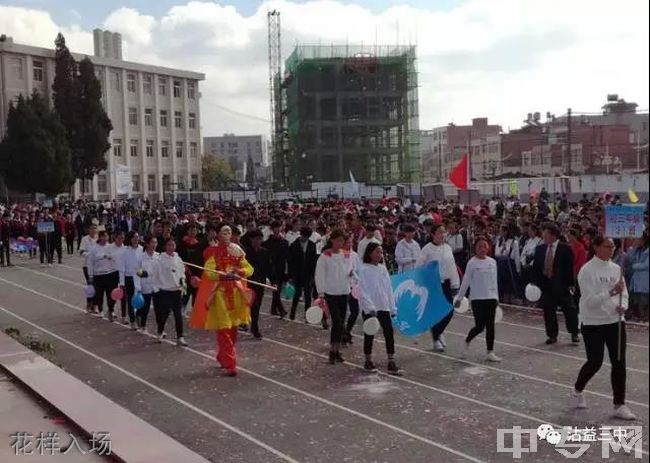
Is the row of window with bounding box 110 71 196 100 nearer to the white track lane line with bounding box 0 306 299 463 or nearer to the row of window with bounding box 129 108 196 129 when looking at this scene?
the row of window with bounding box 129 108 196 129

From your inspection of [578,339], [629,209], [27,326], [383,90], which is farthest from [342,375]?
[383,90]

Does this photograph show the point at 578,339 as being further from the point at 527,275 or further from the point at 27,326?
the point at 27,326

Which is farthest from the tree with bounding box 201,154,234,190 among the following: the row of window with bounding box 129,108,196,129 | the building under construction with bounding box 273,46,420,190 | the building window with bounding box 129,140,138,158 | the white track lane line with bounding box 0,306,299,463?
the white track lane line with bounding box 0,306,299,463

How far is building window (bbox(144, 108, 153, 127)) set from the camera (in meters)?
77.0

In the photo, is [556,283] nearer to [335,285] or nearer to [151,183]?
[335,285]

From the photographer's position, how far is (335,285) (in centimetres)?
982

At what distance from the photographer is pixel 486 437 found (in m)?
6.59

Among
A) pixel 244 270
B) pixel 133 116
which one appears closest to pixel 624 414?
pixel 244 270

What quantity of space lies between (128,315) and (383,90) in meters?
37.5

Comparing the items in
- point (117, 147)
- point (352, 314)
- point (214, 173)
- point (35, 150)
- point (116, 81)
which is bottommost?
point (352, 314)

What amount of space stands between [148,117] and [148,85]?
3.14 meters

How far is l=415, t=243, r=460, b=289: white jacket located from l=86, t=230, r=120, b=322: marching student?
5753mm

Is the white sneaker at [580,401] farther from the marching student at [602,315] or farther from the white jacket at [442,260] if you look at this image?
the white jacket at [442,260]

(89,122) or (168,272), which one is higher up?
(89,122)
